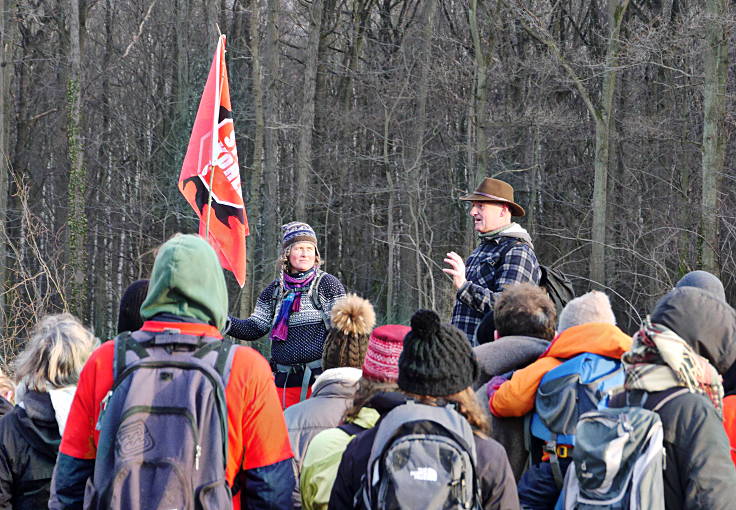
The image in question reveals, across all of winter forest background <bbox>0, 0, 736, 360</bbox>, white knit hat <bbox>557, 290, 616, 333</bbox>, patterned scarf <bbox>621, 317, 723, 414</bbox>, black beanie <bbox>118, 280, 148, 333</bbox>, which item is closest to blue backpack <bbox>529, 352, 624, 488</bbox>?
white knit hat <bbox>557, 290, 616, 333</bbox>

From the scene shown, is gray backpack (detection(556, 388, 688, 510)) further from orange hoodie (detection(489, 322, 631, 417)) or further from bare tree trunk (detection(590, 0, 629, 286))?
bare tree trunk (detection(590, 0, 629, 286))

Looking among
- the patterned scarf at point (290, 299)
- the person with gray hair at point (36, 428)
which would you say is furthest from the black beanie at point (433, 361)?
the patterned scarf at point (290, 299)

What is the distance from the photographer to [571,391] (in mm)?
3680

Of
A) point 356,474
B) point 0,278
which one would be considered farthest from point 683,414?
point 0,278

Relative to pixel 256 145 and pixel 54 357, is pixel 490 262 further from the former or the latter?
pixel 256 145

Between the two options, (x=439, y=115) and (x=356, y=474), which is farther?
(x=439, y=115)

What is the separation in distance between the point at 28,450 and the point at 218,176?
17.1 feet

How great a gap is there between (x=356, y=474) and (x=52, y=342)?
1.53 metres

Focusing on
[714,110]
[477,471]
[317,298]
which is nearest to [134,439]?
[477,471]

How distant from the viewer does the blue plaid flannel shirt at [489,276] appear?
5.60m

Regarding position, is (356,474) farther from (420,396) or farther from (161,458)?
(161,458)

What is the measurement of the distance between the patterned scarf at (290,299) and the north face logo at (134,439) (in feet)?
12.5

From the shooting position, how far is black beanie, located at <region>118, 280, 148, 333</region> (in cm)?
358

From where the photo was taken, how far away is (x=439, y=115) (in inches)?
959
